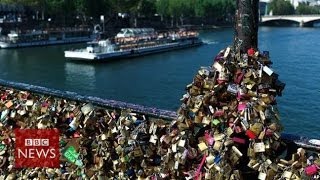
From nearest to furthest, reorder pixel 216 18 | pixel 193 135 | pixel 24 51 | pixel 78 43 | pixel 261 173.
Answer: pixel 261 173
pixel 193 135
pixel 24 51
pixel 78 43
pixel 216 18

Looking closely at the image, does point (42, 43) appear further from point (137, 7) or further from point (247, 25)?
point (247, 25)

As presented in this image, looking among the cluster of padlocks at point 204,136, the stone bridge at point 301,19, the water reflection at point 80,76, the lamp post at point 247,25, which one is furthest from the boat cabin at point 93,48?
the stone bridge at point 301,19

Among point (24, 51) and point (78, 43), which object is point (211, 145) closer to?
point (24, 51)

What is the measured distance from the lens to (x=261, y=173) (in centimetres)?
317

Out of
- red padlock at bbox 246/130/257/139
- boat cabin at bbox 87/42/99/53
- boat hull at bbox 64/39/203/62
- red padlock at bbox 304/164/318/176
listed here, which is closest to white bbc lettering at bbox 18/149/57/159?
red padlock at bbox 246/130/257/139

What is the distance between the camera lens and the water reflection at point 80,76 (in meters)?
29.7

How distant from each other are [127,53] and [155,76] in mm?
12003

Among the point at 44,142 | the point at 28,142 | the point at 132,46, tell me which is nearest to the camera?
the point at 44,142

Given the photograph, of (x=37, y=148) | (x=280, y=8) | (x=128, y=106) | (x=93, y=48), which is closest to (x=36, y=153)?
(x=37, y=148)

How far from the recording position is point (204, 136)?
11.3 ft

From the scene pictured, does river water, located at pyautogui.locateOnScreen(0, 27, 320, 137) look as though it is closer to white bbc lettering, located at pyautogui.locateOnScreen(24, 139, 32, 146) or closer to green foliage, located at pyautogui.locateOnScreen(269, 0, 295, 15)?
white bbc lettering, located at pyautogui.locateOnScreen(24, 139, 32, 146)

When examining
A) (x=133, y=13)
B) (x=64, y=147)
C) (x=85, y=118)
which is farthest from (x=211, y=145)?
(x=133, y=13)

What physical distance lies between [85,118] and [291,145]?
1.87 m

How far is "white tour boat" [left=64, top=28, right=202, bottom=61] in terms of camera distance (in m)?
41.3
